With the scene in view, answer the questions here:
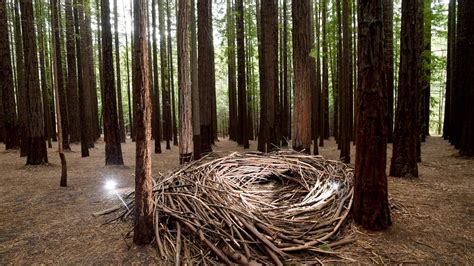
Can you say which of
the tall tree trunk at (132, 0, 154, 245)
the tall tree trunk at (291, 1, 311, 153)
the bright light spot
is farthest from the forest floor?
the tall tree trunk at (291, 1, 311, 153)

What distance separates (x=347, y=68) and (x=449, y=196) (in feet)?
15.4

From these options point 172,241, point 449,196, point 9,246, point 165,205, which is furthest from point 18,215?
point 449,196

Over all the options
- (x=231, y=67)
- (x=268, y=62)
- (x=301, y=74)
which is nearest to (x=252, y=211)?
(x=301, y=74)

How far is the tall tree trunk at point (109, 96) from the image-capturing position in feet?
29.0

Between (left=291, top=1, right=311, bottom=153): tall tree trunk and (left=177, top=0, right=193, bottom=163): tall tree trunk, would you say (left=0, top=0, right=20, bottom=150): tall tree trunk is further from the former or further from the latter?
(left=291, top=1, right=311, bottom=153): tall tree trunk

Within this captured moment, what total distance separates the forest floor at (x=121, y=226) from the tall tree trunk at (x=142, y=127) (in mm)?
286

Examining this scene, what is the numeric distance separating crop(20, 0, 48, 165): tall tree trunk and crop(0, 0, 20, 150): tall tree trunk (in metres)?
3.74

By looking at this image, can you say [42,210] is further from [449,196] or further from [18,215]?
[449,196]

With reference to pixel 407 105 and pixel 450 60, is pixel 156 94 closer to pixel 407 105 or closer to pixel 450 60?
pixel 407 105

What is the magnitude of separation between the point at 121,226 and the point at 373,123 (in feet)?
13.4

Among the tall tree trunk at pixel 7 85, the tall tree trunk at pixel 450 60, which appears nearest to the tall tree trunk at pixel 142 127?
the tall tree trunk at pixel 7 85

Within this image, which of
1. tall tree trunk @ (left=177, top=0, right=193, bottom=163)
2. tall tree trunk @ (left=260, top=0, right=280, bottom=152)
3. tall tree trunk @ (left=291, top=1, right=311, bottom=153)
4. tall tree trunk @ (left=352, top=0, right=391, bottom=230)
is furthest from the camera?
tall tree trunk @ (left=260, top=0, right=280, bottom=152)

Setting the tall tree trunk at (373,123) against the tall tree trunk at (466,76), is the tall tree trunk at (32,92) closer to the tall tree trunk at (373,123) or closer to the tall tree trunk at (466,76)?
the tall tree trunk at (373,123)

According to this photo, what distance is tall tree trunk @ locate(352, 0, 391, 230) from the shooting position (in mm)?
4020
